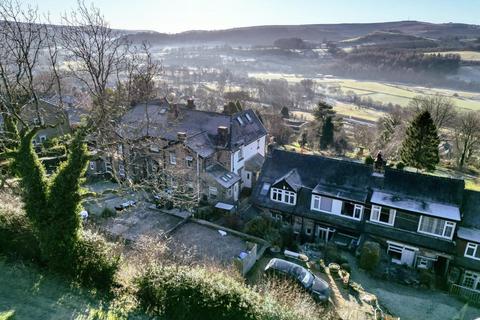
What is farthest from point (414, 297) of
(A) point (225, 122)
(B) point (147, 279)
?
(A) point (225, 122)

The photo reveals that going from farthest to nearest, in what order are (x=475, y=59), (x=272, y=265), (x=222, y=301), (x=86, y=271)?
1. (x=475, y=59)
2. (x=272, y=265)
3. (x=86, y=271)
4. (x=222, y=301)

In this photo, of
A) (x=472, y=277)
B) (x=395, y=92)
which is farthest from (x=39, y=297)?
(x=395, y=92)

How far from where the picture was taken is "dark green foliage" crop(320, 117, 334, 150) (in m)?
54.8

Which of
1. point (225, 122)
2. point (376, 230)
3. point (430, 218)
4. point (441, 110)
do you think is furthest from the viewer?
point (441, 110)

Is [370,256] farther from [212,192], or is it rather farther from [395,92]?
[395,92]

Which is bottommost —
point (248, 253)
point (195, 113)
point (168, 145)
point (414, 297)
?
point (414, 297)

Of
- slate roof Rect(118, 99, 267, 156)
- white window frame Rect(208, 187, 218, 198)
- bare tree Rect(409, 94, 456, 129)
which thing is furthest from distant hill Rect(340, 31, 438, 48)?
white window frame Rect(208, 187, 218, 198)

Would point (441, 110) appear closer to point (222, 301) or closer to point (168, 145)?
point (168, 145)

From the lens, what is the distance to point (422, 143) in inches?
1593

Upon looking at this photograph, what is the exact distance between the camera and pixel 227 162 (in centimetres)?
3381

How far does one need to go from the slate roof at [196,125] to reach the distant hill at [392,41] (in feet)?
463

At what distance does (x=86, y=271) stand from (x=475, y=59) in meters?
143

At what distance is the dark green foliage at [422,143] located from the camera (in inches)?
1599

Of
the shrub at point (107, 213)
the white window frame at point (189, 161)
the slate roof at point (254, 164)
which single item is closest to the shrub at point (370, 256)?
the slate roof at point (254, 164)
